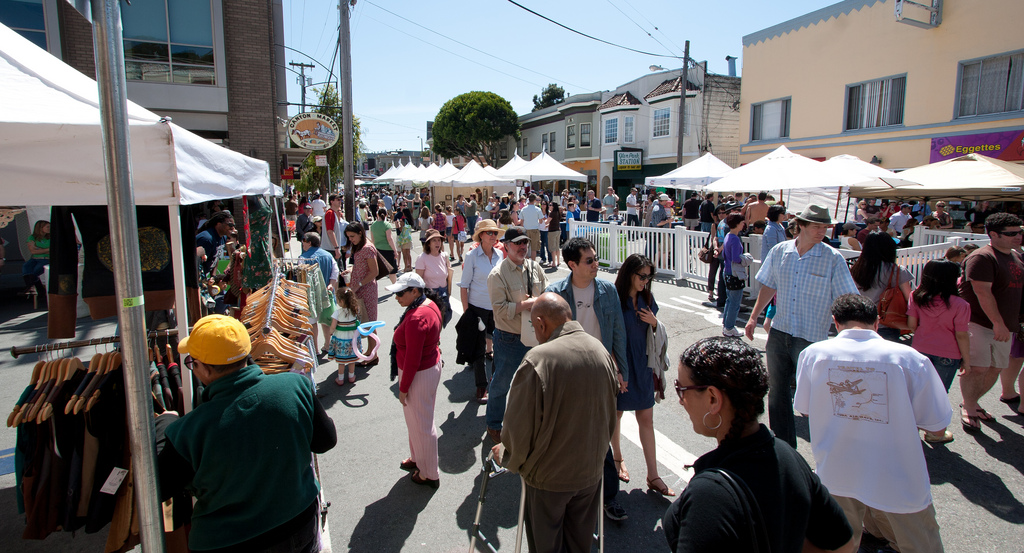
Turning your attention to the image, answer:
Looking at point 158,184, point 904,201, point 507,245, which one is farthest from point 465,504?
point 904,201

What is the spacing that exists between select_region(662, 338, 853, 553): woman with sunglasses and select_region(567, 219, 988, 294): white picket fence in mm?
7320

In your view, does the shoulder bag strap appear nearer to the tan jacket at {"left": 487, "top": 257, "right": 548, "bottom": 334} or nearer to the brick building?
the tan jacket at {"left": 487, "top": 257, "right": 548, "bottom": 334}

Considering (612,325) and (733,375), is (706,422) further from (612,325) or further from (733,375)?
(612,325)

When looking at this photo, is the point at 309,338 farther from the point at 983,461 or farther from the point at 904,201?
the point at 904,201

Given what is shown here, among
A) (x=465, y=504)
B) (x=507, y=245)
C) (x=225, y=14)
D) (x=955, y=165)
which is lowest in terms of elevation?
(x=465, y=504)

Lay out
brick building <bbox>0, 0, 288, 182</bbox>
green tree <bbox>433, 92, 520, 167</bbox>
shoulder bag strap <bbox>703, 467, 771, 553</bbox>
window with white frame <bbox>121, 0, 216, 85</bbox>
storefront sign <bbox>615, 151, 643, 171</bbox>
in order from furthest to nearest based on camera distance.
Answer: green tree <bbox>433, 92, 520, 167</bbox> → storefront sign <bbox>615, 151, 643, 171</bbox> → window with white frame <bbox>121, 0, 216, 85</bbox> → brick building <bbox>0, 0, 288, 182</bbox> → shoulder bag strap <bbox>703, 467, 771, 553</bbox>

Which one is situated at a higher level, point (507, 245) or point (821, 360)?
point (507, 245)

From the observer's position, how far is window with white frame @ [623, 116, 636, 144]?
33438 millimetres

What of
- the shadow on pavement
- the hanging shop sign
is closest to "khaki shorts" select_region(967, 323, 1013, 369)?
the shadow on pavement

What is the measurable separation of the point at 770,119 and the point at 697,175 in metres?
9.57

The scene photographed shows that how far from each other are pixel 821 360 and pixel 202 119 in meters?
16.2

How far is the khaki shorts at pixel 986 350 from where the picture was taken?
15.5ft

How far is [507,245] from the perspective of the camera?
15.3ft

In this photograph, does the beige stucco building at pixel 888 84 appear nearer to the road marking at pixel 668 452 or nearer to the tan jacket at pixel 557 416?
the road marking at pixel 668 452
